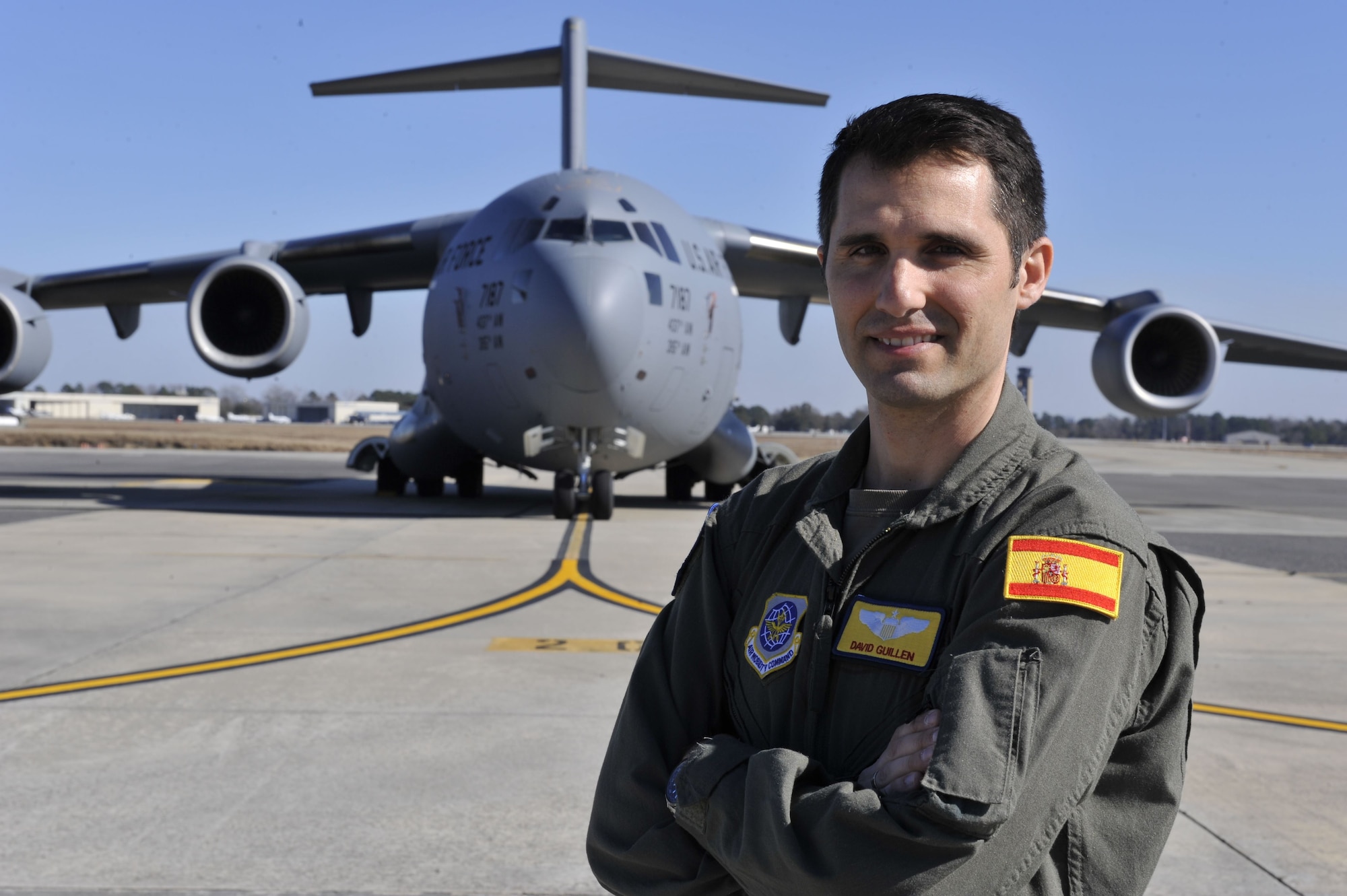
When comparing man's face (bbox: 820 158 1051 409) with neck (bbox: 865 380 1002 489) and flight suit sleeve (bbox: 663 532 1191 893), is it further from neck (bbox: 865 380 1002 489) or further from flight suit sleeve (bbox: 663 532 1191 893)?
flight suit sleeve (bbox: 663 532 1191 893)

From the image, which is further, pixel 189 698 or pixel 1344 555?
pixel 1344 555

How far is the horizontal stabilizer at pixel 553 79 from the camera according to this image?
51.0 feet

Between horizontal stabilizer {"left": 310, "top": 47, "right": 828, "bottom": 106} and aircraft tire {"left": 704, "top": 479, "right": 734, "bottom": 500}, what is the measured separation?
19.0 feet

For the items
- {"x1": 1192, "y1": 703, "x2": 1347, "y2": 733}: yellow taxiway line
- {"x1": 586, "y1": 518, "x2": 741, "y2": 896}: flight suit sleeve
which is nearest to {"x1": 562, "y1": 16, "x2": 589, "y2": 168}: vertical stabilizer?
{"x1": 1192, "y1": 703, "x2": 1347, "y2": 733}: yellow taxiway line

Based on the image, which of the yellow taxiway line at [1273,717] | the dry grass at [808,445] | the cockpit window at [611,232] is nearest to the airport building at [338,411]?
the dry grass at [808,445]

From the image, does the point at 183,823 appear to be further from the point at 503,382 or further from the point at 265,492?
the point at 265,492

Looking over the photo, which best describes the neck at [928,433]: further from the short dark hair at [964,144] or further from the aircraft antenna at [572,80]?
the aircraft antenna at [572,80]

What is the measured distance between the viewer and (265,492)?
55.1 feet

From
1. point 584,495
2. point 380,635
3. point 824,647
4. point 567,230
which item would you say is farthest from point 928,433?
point 584,495

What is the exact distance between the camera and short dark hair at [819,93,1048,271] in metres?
1.35

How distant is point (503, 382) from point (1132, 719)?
32.5 ft

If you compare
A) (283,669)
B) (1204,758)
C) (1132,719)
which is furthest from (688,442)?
(1132,719)

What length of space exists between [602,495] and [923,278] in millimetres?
11002

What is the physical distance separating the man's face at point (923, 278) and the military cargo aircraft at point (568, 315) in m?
8.76
